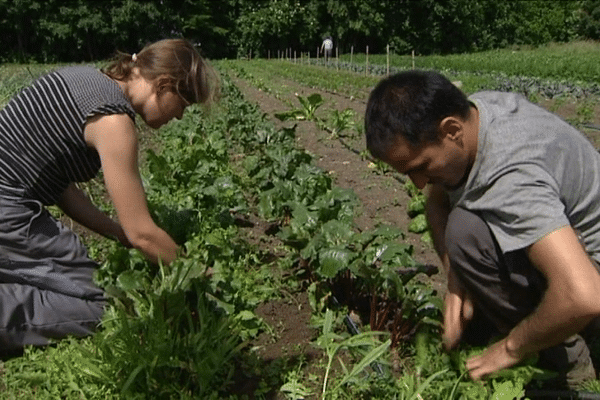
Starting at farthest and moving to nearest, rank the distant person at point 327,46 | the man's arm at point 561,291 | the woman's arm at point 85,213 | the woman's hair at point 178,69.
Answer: the distant person at point 327,46
the woman's arm at point 85,213
the woman's hair at point 178,69
the man's arm at point 561,291

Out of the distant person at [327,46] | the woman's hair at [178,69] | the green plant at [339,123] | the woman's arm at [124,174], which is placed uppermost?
the woman's hair at [178,69]

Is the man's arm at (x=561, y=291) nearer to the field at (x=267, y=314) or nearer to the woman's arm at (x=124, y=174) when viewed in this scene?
the field at (x=267, y=314)

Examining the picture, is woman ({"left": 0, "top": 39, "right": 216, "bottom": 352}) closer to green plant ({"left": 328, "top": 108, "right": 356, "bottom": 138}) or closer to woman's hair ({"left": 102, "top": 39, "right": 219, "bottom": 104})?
woman's hair ({"left": 102, "top": 39, "right": 219, "bottom": 104})

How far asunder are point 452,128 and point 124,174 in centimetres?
123

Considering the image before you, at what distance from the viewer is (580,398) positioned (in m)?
2.33

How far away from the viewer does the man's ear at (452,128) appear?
77.9 inches

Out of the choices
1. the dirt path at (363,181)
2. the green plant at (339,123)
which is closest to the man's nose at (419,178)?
the dirt path at (363,181)

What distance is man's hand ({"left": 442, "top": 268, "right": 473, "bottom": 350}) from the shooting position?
96.8 inches

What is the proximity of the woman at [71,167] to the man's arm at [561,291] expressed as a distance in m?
1.44

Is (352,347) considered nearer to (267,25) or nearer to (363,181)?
(363,181)

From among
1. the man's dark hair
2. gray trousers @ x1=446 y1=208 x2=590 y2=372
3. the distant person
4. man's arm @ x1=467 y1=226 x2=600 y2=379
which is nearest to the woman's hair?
the man's dark hair

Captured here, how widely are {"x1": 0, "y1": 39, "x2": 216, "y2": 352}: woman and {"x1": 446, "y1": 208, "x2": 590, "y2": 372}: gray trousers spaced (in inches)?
45.6

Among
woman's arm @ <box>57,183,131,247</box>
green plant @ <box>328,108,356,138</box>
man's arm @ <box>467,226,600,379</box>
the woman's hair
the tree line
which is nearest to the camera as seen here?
man's arm @ <box>467,226,600,379</box>

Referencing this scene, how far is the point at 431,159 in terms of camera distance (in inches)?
79.9
